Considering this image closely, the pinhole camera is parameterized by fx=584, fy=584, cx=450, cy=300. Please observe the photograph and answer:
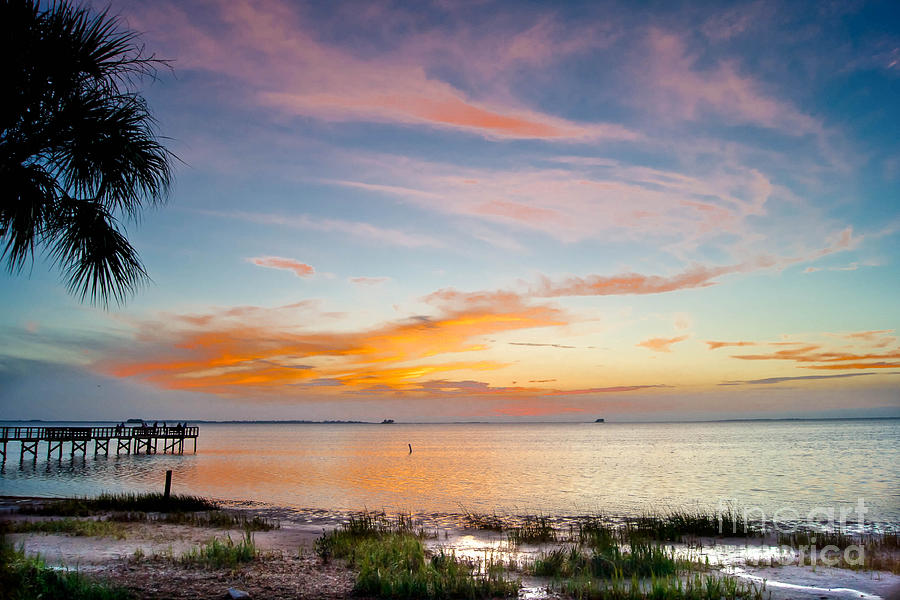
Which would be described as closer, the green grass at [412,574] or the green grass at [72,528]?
the green grass at [412,574]

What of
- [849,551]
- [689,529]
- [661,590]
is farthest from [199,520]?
[849,551]

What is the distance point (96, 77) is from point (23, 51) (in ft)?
3.37

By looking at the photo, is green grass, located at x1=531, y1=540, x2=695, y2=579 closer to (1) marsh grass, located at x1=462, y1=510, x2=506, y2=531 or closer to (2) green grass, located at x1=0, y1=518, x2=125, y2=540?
(1) marsh grass, located at x1=462, y1=510, x2=506, y2=531

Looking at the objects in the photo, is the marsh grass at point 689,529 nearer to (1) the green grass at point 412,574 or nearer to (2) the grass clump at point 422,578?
(1) the green grass at point 412,574

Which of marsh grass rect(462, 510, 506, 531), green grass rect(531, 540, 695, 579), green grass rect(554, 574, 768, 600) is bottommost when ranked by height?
marsh grass rect(462, 510, 506, 531)

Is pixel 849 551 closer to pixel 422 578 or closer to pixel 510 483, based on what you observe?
pixel 422 578

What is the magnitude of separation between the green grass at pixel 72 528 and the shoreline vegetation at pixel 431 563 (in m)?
0.05

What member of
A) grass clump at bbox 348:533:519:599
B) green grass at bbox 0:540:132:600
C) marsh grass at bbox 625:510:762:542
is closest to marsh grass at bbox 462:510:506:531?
marsh grass at bbox 625:510:762:542

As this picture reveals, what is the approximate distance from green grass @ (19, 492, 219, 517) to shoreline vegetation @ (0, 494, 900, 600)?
206 centimetres

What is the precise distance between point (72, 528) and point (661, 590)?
686 inches

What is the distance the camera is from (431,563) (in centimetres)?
1305

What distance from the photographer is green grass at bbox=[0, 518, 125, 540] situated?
1773 centimetres

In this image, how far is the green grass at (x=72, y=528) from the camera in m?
17.7

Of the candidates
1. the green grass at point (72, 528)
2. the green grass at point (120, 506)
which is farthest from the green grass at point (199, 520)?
the green grass at point (72, 528)
